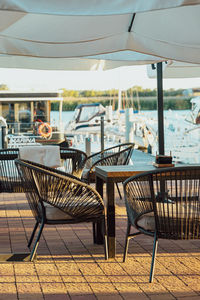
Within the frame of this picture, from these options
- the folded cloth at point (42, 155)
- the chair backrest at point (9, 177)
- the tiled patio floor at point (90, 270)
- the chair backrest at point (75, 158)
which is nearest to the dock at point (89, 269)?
the tiled patio floor at point (90, 270)

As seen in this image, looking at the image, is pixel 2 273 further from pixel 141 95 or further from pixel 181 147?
pixel 141 95

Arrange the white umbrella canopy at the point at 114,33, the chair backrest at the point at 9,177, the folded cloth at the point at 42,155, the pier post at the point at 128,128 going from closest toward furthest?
1. the white umbrella canopy at the point at 114,33
2. the chair backrest at the point at 9,177
3. the folded cloth at the point at 42,155
4. the pier post at the point at 128,128

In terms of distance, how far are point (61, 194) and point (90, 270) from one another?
60cm

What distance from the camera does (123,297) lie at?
2912 millimetres

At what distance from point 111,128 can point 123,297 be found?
22.3 m

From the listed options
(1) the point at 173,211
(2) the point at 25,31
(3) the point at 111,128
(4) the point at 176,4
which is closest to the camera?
(4) the point at 176,4

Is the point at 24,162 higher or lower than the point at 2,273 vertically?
higher

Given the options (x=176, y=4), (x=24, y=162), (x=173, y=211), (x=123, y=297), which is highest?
(x=176, y=4)

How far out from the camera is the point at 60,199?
12.0 ft

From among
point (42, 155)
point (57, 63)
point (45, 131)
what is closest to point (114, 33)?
point (42, 155)

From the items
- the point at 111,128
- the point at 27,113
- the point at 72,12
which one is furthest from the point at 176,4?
the point at 111,128

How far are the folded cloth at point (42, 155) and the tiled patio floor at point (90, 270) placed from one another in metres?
0.84

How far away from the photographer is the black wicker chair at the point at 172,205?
3.07m

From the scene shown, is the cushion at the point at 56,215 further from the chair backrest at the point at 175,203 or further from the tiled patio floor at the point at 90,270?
the chair backrest at the point at 175,203
